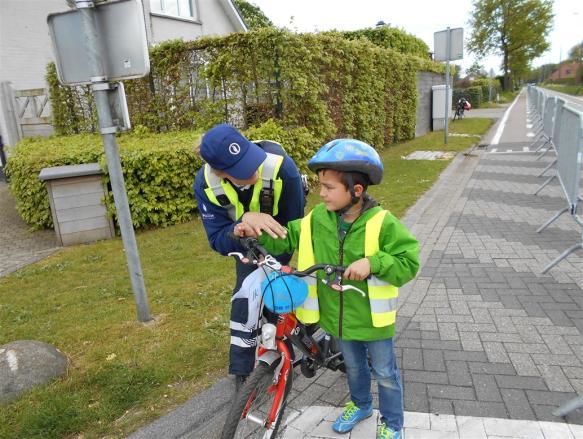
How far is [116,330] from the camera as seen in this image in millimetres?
3938

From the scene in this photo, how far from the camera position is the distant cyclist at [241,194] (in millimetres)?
2225

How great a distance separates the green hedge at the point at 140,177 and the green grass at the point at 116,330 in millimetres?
420

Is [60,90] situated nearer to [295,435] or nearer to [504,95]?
[295,435]

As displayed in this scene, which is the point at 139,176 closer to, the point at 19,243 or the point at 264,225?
the point at 19,243

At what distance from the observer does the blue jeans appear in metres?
2.40

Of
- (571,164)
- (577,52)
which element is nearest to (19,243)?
(571,164)

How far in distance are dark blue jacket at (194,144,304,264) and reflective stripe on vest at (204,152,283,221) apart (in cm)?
4

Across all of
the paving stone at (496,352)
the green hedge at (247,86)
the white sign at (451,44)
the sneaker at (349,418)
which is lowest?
the paving stone at (496,352)

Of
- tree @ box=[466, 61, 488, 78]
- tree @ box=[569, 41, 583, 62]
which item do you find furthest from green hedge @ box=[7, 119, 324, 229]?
tree @ box=[569, 41, 583, 62]

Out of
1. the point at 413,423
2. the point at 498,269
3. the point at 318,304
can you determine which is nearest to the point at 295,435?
the point at 413,423

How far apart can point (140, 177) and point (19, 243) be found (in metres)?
2.11

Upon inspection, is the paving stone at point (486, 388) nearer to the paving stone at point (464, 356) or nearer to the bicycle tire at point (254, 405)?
the paving stone at point (464, 356)

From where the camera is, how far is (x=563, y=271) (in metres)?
4.74

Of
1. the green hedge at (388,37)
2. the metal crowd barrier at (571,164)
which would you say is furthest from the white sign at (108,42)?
the green hedge at (388,37)
